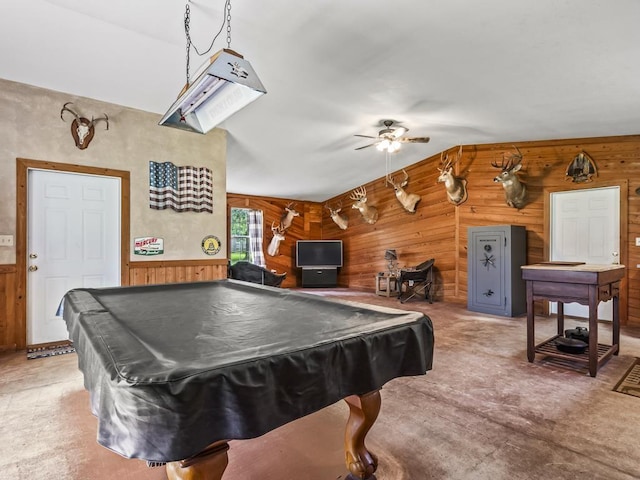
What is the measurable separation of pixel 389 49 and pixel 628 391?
3.42m

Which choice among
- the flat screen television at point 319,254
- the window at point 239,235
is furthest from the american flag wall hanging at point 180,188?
the flat screen television at point 319,254

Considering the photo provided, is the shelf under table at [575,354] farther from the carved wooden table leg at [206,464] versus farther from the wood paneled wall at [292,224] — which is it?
the wood paneled wall at [292,224]

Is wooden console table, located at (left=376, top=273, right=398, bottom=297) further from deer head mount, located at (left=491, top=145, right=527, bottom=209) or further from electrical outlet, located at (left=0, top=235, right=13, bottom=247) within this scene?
electrical outlet, located at (left=0, top=235, right=13, bottom=247)

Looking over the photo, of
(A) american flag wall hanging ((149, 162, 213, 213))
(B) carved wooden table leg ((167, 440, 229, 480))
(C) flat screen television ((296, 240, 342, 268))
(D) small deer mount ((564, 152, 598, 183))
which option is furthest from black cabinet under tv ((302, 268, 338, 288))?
(B) carved wooden table leg ((167, 440, 229, 480))

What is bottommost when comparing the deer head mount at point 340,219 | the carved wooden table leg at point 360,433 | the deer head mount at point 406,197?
the carved wooden table leg at point 360,433

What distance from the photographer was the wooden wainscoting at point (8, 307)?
369cm

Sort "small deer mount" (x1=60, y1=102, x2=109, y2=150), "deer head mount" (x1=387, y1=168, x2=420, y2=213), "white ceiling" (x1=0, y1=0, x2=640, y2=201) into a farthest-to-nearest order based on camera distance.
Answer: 1. "deer head mount" (x1=387, y1=168, x2=420, y2=213)
2. "small deer mount" (x1=60, y1=102, x2=109, y2=150)
3. "white ceiling" (x1=0, y1=0, x2=640, y2=201)

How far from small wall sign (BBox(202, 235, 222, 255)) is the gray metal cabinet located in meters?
4.29

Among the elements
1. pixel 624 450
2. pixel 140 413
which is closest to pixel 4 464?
pixel 140 413

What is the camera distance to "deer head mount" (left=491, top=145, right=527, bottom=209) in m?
5.54

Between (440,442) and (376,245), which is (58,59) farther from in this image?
(376,245)

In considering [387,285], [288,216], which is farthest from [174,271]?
[288,216]

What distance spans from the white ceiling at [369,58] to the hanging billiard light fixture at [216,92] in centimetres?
56

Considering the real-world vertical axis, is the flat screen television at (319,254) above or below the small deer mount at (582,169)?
below
